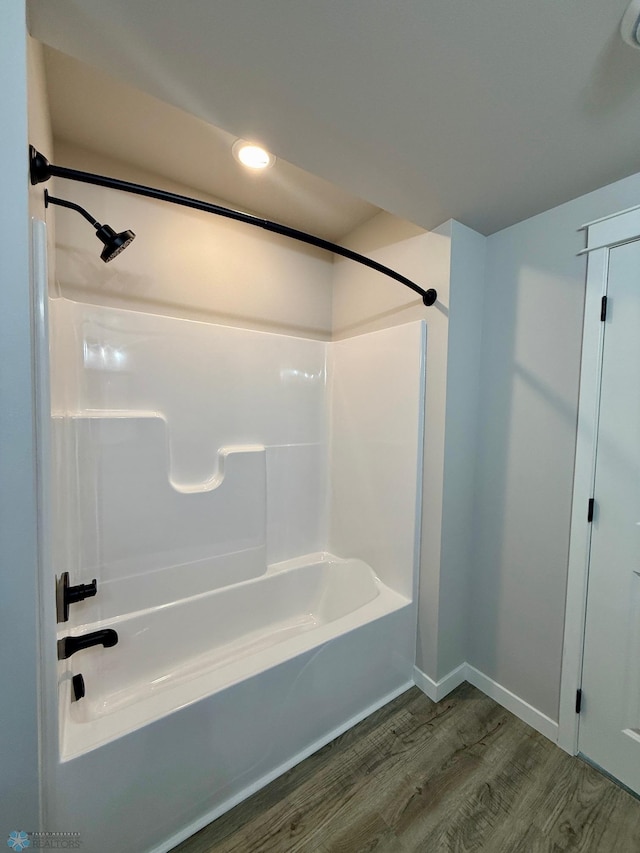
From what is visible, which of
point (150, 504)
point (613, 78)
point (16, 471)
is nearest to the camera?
point (16, 471)

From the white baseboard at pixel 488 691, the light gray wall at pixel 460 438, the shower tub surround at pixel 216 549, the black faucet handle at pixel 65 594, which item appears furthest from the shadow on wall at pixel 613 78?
the white baseboard at pixel 488 691

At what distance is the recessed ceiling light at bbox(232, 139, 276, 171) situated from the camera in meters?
1.53

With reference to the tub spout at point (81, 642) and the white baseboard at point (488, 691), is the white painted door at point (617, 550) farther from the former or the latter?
the tub spout at point (81, 642)

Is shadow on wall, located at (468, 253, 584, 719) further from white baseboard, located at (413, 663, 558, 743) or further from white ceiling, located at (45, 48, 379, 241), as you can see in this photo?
white ceiling, located at (45, 48, 379, 241)

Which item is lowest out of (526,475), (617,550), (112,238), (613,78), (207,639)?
(207,639)

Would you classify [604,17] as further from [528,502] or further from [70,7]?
[528,502]

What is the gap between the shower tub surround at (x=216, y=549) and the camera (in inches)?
44.8

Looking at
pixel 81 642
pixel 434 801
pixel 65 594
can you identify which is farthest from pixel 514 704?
pixel 65 594

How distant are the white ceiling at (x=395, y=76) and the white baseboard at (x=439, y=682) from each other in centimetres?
236

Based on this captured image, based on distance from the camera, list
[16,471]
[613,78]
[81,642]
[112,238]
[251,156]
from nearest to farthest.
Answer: [16,471] → [613,78] → [112,238] → [81,642] → [251,156]

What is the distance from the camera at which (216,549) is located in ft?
6.41

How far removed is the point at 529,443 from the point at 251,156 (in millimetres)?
1887

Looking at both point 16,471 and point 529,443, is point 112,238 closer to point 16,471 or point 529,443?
point 16,471

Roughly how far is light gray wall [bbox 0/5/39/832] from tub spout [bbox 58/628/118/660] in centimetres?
42
